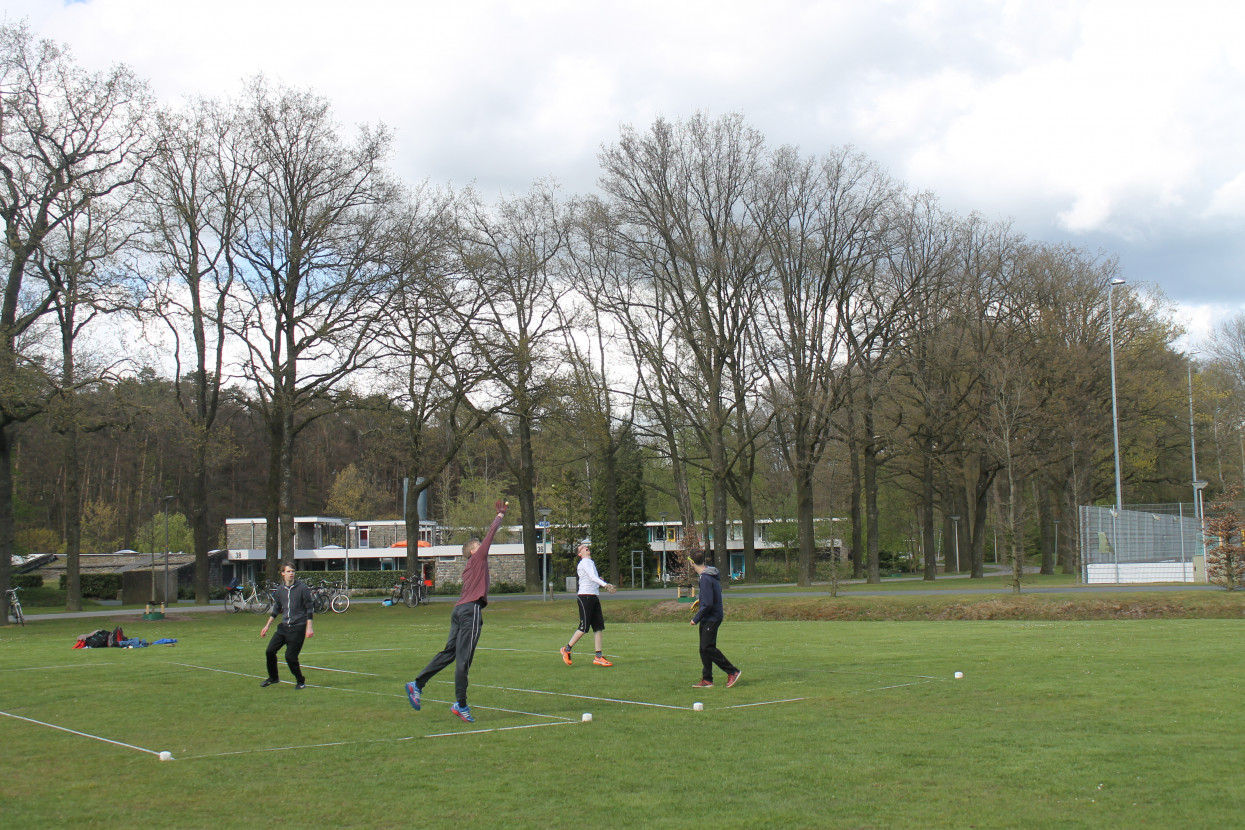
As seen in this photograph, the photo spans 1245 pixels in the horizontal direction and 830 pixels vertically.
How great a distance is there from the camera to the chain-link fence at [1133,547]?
36.2 metres

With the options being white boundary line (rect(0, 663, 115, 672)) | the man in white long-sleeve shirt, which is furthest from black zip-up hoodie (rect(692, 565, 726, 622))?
white boundary line (rect(0, 663, 115, 672))

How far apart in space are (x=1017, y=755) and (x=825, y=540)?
186 ft

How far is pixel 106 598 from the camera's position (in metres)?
56.8

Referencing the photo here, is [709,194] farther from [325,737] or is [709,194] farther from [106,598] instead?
[106,598]

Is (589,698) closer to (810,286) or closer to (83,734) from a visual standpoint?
(83,734)

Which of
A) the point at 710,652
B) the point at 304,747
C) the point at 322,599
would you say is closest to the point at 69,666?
the point at 304,747

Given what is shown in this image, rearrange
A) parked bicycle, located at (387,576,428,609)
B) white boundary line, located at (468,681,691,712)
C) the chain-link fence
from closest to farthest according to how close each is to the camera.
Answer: white boundary line, located at (468,681,691,712) → the chain-link fence → parked bicycle, located at (387,576,428,609)

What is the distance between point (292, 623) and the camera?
13.6 metres

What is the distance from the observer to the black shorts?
620 inches

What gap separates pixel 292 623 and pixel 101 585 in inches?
1996

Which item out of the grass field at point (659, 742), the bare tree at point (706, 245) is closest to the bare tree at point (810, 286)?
the bare tree at point (706, 245)

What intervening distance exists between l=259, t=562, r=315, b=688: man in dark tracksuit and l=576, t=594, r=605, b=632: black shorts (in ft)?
14.3

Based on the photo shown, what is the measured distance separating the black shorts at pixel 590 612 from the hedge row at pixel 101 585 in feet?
166

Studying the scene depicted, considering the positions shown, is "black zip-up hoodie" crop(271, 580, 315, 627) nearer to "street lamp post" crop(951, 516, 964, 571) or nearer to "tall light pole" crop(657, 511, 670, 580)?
"street lamp post" crop(951, 516, 964, 571)
